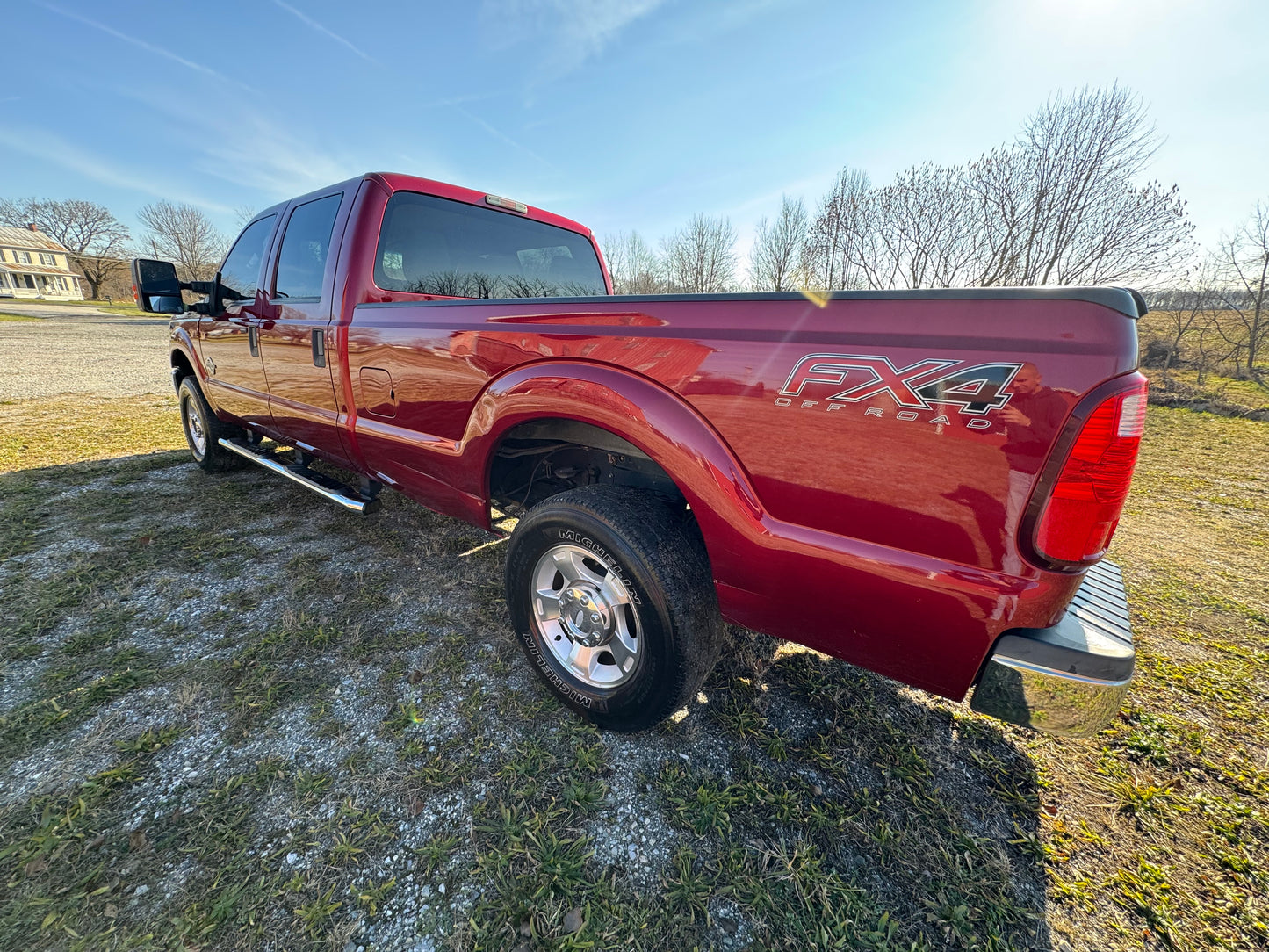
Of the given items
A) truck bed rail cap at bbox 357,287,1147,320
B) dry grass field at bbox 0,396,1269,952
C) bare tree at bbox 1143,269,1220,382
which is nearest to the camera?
truck bed rail cap at bbox 357,287,1147,320

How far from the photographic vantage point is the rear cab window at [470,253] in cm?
291

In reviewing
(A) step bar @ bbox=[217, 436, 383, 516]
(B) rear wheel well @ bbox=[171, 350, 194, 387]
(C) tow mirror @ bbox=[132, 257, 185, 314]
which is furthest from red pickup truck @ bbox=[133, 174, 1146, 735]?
(B) rear wheel well @ bbox=[171, 350, 194, 387]

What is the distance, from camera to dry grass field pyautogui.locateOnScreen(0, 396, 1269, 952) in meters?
1.42

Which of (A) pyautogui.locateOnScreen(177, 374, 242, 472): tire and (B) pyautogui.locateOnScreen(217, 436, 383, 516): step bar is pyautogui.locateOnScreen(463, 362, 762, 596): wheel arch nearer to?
(B) pyautogui.locateOnScreen(217, 436, 383, 516): step bar

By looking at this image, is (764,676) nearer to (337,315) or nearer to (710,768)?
(710,768)

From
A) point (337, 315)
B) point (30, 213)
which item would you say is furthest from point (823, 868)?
point (30, 213)

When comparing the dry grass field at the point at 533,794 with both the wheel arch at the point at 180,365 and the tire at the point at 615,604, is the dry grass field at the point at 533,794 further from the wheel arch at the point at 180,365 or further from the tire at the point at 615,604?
the wheel arch at the point at 180,365

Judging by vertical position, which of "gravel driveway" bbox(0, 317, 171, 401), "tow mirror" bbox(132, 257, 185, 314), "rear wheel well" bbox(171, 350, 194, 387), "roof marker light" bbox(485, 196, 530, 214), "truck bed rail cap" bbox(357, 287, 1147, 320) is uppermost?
"roof marker light" bbox(485, 196, 530, 214)

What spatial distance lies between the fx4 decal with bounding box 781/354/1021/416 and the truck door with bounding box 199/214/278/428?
3679mm

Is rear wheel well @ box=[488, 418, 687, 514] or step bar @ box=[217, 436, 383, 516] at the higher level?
rear wheel well @ box=[488, 418, 687, 514]

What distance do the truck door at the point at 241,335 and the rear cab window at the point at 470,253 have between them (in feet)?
4.05

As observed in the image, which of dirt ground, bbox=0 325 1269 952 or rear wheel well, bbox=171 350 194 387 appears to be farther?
rear wheel well, bbox=171 350 194 387

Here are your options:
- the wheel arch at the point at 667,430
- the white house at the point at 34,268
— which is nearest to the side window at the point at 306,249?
the wheel arch at the point at 667,430

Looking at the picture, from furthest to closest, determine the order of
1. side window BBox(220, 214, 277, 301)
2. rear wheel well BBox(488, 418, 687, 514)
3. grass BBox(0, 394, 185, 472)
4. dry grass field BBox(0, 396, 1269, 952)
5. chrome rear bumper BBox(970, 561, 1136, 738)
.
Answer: grass BBox(0, 394, 185, 472) < side window BBox(220, 214, 277, 301) < rear wheel well BBox(488, 418, 687, 514) < dry grass field BBox(0, 396, 1269, 952) < chrome rear bumper BBox(970, 561, 1136, 738)
